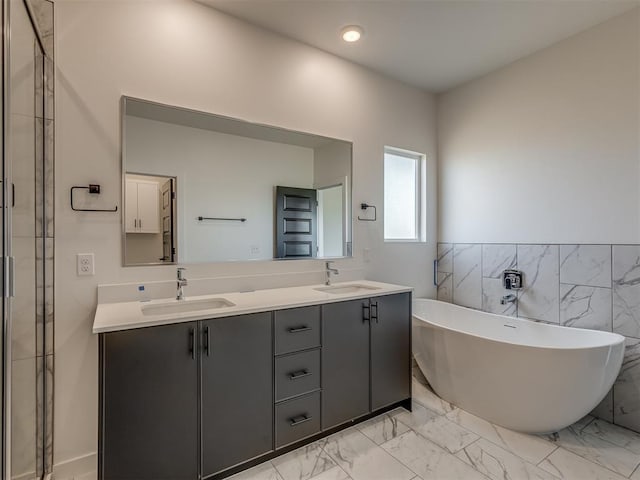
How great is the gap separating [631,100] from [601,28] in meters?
0.58

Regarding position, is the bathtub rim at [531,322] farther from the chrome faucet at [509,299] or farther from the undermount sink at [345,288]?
the undermount sink at [345,288]

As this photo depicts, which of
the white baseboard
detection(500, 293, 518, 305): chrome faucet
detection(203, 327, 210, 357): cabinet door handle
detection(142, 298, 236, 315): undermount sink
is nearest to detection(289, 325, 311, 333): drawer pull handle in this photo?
detection(142, 298, 236, 315): undermount sink

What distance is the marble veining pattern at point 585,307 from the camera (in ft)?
7.61

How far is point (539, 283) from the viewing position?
2.69m

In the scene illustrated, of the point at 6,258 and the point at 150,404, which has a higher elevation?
the point at 6,258

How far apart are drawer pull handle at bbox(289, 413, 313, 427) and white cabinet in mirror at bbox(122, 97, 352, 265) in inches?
41.4

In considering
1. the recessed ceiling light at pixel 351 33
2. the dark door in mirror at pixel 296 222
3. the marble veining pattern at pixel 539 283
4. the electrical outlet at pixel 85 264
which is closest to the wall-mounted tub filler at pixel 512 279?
the marble veining pattern at pixel 539 283

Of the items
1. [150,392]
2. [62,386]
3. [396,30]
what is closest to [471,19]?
[396,30]

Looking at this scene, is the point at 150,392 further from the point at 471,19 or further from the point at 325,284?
the point at 471,19

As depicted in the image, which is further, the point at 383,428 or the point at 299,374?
the point at 383,428

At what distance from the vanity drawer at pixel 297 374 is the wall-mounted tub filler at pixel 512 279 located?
1.88 metres

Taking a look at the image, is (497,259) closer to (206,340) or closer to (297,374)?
(297,374)

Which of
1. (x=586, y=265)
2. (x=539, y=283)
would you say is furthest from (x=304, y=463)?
(x=586, y=265)

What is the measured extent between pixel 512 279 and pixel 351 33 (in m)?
2.37
